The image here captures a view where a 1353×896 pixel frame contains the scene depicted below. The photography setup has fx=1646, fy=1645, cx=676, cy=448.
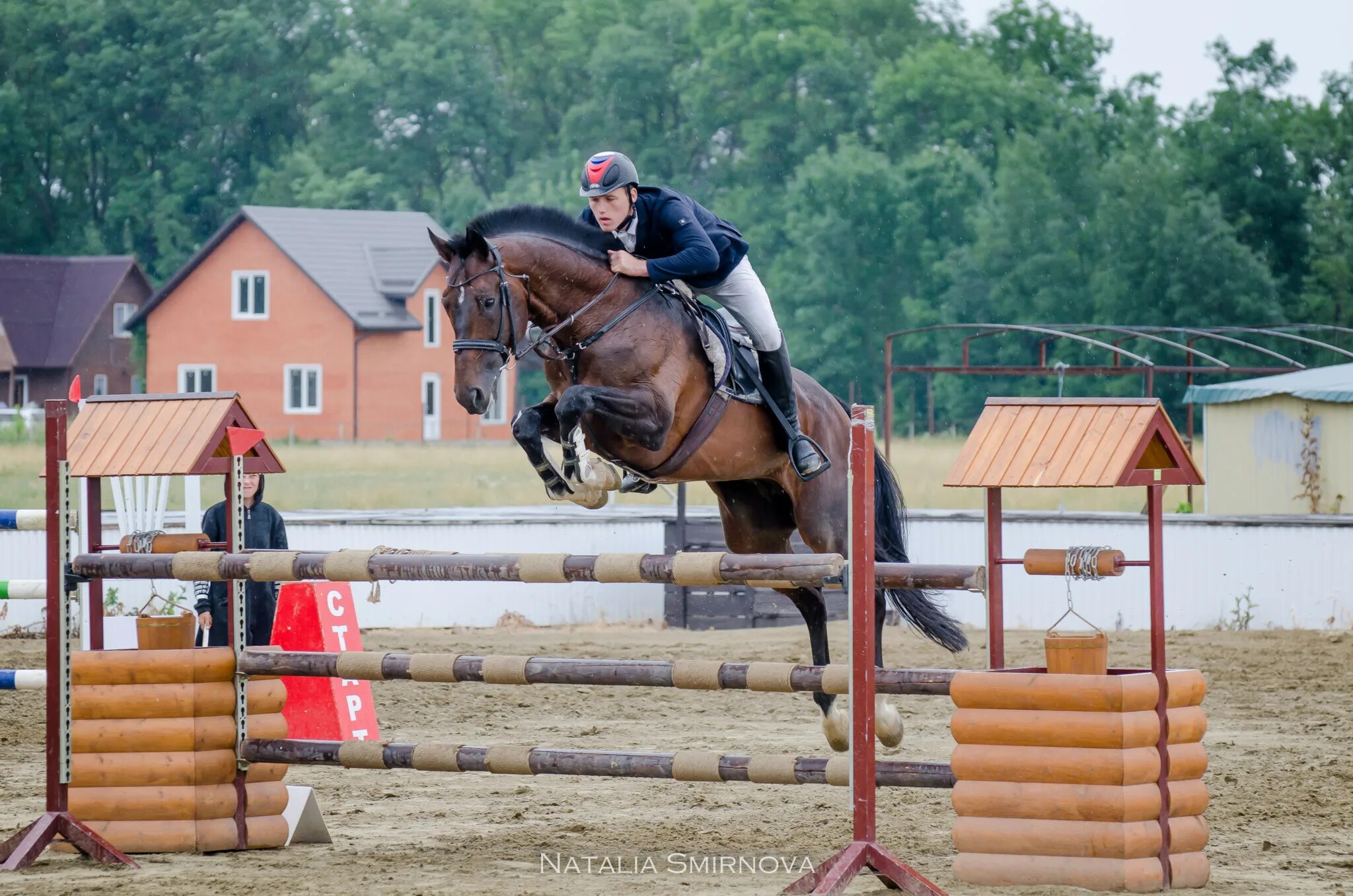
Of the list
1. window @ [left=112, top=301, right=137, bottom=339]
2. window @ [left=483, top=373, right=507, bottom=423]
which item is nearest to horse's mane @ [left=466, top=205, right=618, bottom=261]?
window @ [left=483, top=373, right=507, bottom=423]

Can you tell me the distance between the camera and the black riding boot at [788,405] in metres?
6.30

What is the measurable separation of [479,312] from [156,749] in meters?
1.80

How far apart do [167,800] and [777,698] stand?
5.13 meters

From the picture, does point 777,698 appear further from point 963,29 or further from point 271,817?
point 963,29

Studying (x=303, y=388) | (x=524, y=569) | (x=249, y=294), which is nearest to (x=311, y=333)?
(x=303, y=388)

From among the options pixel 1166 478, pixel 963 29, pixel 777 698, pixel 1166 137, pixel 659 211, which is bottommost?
pixel 777 698

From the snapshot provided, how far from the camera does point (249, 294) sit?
33.9m

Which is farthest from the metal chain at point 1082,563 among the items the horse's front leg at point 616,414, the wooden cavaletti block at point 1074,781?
the horse's front leg at point 616,414

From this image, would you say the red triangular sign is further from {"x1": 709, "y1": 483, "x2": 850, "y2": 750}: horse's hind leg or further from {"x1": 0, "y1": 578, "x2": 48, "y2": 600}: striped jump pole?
{"x1": 709, "y1": 483, "x2": 850, "y2": 750}: horse's hind leg

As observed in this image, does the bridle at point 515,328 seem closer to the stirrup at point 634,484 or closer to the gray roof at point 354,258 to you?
the stirrup at point 634,484

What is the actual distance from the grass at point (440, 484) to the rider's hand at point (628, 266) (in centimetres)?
978

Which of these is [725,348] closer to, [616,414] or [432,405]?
[616,414]

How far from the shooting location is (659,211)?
6.04m

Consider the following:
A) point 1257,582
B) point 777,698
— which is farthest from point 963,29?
point 777,698
